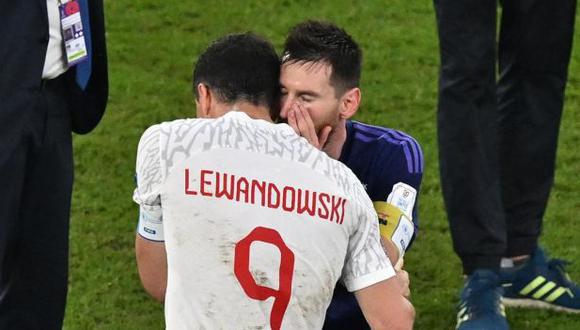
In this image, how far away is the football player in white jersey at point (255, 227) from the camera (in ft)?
11.3

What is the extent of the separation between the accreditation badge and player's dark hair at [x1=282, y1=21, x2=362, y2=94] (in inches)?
35.9

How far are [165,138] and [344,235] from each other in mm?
500

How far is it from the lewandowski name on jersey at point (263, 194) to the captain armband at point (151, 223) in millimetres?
162

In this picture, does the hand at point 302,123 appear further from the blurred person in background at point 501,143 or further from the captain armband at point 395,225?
the blurred person in background at point 501,143

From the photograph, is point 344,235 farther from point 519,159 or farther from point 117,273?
point 117,273

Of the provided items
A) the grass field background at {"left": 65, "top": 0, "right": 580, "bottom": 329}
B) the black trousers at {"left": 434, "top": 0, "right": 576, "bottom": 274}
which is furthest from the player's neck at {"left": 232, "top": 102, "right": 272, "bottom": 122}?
the grass field background at {"left": 65, "top": 0, "right": 580, "bottom": 329}

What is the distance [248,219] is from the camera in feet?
11.3

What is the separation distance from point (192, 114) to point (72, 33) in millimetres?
2982

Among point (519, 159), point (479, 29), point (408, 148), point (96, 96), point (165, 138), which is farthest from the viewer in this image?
point (519, 159)

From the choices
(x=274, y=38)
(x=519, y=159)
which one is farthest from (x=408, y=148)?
(x=274, y=38)

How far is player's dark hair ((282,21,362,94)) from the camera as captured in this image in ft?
12.7

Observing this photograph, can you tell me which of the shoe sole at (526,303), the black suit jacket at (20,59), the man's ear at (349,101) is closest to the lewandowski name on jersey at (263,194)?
the man's ear at (349,101)

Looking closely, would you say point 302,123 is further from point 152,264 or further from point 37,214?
point 37,214

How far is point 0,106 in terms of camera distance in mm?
4406
